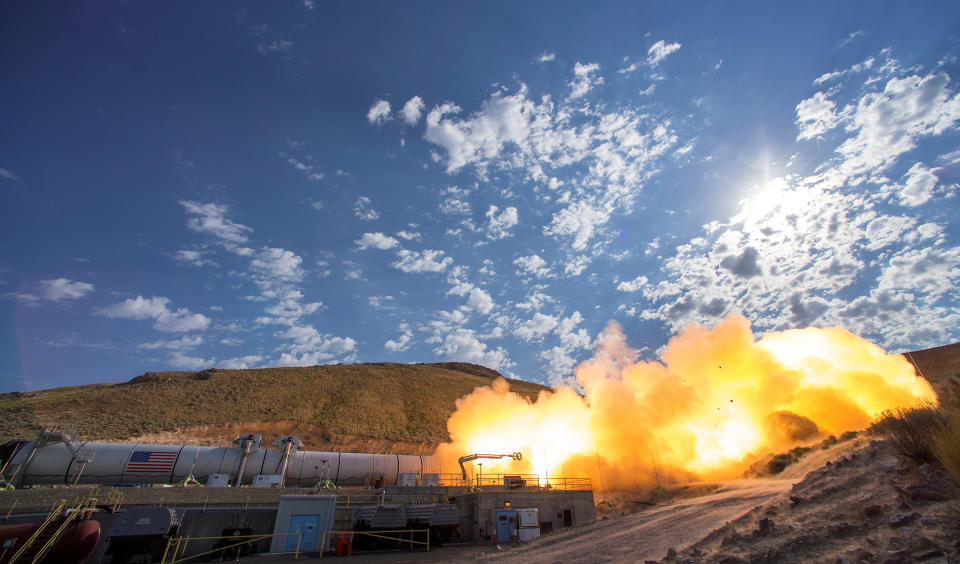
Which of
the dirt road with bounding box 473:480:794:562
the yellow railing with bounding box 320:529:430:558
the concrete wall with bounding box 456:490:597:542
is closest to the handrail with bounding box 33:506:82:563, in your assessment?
the yellow railing with bounding box 320:529:430:558

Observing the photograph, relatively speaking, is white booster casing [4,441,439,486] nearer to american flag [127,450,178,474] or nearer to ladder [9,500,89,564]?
american flag [127,450,178,474]

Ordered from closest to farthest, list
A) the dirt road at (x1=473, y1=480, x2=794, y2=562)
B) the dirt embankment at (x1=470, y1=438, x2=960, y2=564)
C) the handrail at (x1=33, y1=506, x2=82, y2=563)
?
the dirt embankment at (x1=470, y1=438, x2=960, y2=564), the dirt road at (x1=473, y1=480, x2=794, y2=562), the handrail at (x1=33, y1=506, x2=82, y2=563)

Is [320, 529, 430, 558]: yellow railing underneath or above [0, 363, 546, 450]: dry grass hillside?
underneath

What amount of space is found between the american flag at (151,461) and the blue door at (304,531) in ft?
49.4

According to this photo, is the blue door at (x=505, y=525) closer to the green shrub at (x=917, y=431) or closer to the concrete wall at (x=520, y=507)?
the concrete wall at (x=520, y=507)

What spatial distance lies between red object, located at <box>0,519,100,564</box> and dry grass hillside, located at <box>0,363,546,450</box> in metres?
43.9

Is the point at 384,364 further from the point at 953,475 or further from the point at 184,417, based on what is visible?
the point at 953,475

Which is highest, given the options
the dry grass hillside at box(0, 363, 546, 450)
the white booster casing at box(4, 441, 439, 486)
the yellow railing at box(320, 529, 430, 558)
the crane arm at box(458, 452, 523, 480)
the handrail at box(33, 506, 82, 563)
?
the dry grass hillside at box(0, 363, 546, 450)

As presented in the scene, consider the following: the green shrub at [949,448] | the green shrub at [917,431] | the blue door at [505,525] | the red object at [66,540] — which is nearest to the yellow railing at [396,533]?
the blue door at [505,525]

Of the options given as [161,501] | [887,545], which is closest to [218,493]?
[161,501]

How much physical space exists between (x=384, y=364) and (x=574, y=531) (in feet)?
293

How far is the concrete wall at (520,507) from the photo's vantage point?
93.6ft

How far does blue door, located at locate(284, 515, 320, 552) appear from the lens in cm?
2373

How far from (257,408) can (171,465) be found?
37.6 meters
